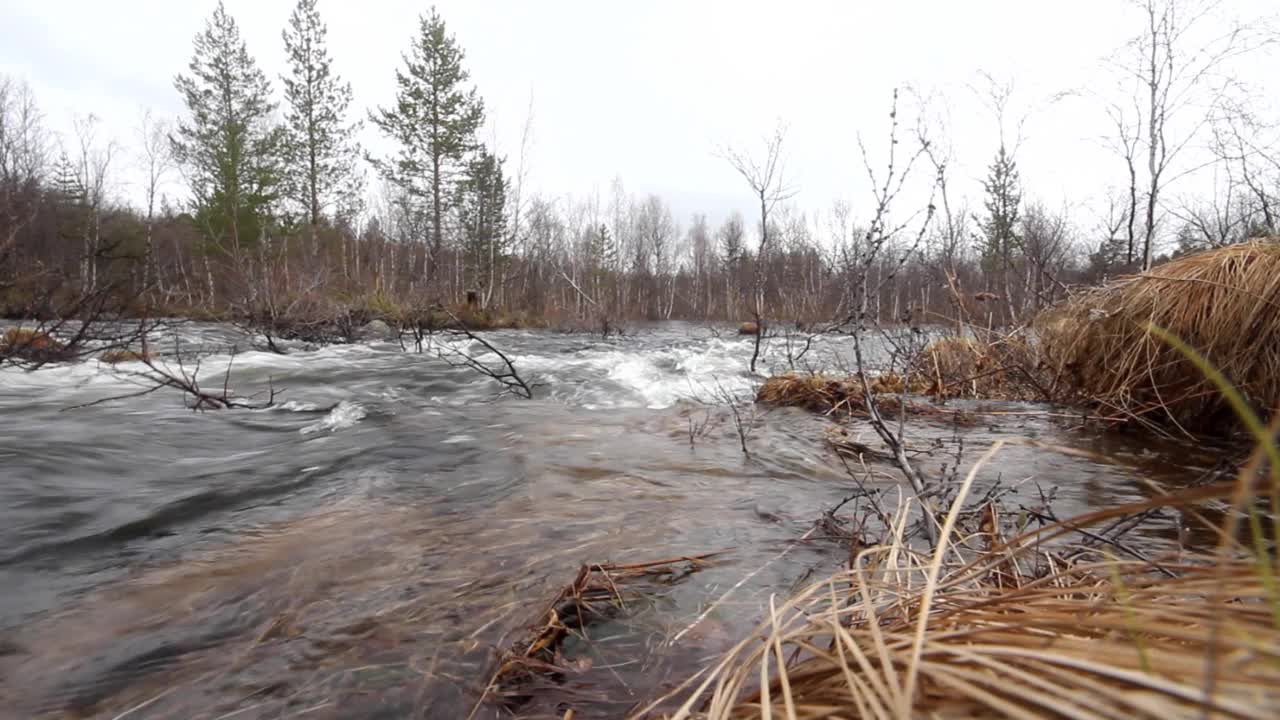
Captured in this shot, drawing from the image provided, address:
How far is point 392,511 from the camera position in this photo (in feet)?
9.57

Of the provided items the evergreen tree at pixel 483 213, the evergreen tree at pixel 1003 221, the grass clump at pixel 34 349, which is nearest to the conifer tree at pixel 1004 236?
the evergreen tree at pixel 1003 221

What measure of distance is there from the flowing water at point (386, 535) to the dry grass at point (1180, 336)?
14.1 inches

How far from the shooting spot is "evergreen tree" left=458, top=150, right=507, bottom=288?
90.8 feet

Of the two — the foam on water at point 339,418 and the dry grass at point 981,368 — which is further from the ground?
the dry grass at point 981,368

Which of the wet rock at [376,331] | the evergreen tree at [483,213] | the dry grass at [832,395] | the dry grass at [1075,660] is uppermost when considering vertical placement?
the evergreen tree at [483,213]

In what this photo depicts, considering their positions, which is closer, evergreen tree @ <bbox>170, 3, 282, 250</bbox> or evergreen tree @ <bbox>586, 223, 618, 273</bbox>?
evergreen tree @ <bbox>170, 3, 282, 250</bbox>

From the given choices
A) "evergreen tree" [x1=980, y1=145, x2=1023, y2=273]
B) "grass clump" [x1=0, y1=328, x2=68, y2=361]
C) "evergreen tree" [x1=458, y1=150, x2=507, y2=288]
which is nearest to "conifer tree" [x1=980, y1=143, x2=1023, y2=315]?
"evergreen tree" [x1=980, y1=145, x2=1023, y2=273]

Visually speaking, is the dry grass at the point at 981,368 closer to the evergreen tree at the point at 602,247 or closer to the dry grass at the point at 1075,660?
the dry grass at the point at 1075,660

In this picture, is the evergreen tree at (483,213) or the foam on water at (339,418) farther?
the evergreen tree at (483,213)

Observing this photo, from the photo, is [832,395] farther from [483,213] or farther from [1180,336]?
[483,213]

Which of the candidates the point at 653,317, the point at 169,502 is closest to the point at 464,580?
the point at 169,502

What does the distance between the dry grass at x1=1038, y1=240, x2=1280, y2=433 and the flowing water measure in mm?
359

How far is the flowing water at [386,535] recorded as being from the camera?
1578mm

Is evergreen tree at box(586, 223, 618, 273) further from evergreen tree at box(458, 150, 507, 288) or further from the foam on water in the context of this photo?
the foam on water
